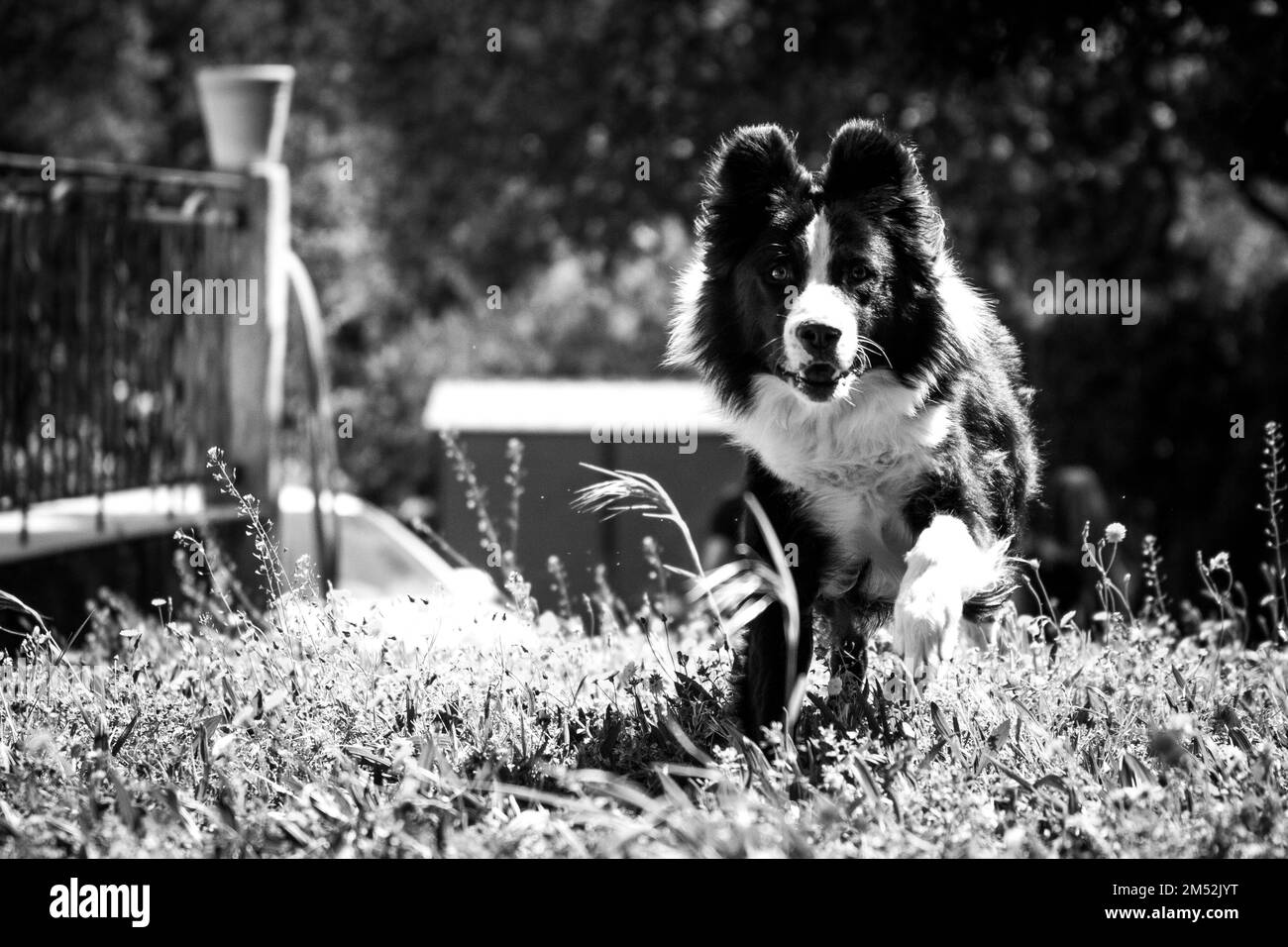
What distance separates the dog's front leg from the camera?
385 centimetres

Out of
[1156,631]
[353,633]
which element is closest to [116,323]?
[353,633]

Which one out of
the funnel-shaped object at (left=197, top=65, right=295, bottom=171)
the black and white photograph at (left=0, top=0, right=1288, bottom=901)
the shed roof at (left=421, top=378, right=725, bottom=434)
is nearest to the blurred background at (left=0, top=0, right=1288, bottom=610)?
the black and white photograph at (left=0, top=0, right=1288, bottom=901)

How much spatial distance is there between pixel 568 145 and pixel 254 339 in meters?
6.97

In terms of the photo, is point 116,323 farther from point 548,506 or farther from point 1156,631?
point 1156,631

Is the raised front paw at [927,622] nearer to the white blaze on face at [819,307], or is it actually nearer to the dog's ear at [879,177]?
the white blaze on face at [819,307]

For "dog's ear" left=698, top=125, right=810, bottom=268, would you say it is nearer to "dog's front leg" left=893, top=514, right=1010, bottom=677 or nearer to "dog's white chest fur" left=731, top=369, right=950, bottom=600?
"dog's white chest fur" left=731, top=369, right=950, bottom=600

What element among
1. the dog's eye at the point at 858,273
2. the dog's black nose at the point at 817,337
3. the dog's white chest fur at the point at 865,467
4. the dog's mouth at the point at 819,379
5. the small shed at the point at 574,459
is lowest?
the small shed at the point at 574,459

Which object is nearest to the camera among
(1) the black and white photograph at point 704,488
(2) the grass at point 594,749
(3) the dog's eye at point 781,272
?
(2) the grass at point 594,749

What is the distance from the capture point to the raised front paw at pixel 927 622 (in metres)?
3.84

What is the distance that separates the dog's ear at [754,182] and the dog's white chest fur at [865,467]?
1.80 feet

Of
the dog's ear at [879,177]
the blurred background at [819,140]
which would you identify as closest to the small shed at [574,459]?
the blurred background at [819,140]

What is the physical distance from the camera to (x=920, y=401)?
14.4 feet

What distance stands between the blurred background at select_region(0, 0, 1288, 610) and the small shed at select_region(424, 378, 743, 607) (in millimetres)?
889

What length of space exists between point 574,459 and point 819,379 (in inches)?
313
